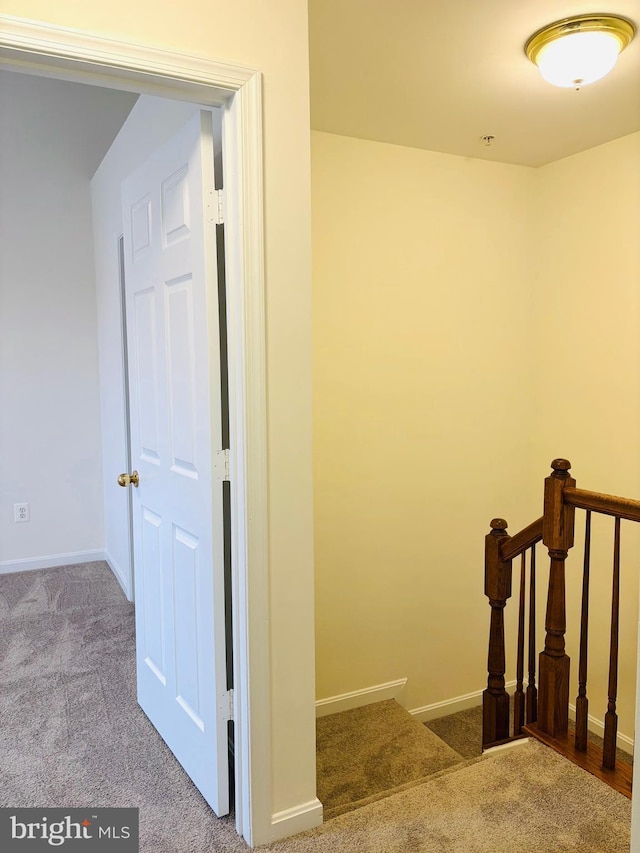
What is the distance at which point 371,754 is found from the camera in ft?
9.72

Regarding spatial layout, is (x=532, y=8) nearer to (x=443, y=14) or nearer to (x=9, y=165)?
(x=443, y=14)

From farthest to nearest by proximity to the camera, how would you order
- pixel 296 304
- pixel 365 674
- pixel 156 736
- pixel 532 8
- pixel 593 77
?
pixel 365 674 < pixel 156 736 < pixel 593 77 < pixel 532 8 < pixel 296 304

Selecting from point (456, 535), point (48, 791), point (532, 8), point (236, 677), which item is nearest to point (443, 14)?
point (532, 8)

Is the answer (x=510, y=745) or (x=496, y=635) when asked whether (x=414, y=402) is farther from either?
(x=510, y=745)

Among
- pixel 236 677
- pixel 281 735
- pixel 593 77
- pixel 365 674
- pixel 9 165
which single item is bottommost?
pixel 365 674

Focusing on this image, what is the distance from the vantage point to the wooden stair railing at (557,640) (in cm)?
216

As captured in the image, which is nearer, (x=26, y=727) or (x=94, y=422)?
(x=26, y=727)

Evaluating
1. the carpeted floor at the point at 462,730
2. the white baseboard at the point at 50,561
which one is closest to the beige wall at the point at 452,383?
the carpeted floor at the point at 462,730

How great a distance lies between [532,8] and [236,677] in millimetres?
2220

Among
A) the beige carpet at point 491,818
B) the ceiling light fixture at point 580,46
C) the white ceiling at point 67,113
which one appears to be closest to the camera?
the beige carpet at point 491,818

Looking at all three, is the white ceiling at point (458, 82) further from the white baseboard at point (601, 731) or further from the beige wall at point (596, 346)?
the white baseboard at point (601, 731)

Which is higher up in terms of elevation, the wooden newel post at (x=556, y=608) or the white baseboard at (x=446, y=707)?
the wooden newel post at (x=556, y=608)

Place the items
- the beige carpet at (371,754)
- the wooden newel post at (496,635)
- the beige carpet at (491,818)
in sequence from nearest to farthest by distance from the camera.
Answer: the beige carpet at (491,818) → the wooden newel post at (496,635) → the beige carpet at (371,754)

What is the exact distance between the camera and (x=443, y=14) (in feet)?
6.76
